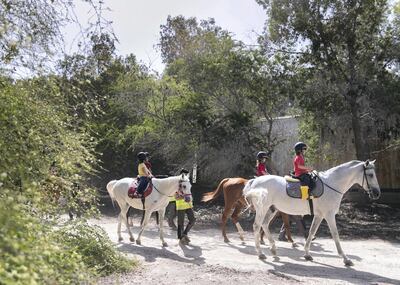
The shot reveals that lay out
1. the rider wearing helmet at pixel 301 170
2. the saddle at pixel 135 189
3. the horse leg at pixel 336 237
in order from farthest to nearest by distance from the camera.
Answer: the saddle at pixel 135 189 → the rider wearing helmet at pixel 301 170 → the horse leg at pixel 336 237

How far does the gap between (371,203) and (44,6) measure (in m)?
14.9

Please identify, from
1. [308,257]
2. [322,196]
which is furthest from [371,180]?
[308,257]

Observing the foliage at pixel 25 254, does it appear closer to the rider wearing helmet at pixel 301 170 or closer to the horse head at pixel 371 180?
the rider wearing helmet at pixel 301 170

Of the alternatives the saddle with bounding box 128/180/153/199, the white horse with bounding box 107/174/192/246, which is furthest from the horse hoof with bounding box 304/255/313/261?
the saddle with bounding box 128/180/153/199

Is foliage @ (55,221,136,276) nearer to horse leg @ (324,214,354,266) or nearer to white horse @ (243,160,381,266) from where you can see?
white horse @ (243,160,381,266)

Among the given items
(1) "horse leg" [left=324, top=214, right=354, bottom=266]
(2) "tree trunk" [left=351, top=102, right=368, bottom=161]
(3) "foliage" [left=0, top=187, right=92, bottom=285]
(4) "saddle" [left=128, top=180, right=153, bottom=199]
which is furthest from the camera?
(2) "tree trunk" [left=351, top=102, right=368, bottom=161]

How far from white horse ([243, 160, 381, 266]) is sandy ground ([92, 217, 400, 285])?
632mm

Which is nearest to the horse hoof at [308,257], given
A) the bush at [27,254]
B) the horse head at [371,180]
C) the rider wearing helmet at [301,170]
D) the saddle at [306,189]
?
the saddle at [306,189]

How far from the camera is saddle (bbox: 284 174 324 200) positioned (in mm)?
9875

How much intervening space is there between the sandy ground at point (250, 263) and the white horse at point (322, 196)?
63 cm

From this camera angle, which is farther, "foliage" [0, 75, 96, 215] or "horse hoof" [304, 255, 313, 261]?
"horse hoof" [304, 255, 313, 261]

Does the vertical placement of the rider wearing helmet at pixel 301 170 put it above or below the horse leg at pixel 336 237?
above

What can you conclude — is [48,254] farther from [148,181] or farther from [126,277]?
[148,181]

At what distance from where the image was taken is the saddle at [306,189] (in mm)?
9875
